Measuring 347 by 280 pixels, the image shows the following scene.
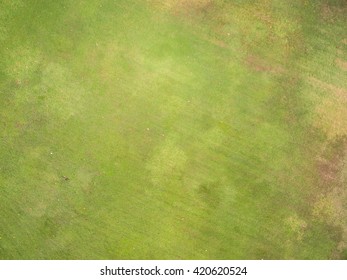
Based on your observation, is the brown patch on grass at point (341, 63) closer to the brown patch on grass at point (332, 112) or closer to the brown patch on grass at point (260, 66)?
the brown patch on grass at point (332, 112)

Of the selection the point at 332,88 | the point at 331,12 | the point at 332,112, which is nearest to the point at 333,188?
the point at 332,112

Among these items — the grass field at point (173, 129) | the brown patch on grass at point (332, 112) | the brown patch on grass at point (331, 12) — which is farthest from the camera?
the brown patch on grass at point (331, 12)

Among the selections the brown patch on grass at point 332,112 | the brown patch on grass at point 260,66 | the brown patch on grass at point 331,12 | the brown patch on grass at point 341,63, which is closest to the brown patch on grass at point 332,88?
the brown patch on grass at point 332,112

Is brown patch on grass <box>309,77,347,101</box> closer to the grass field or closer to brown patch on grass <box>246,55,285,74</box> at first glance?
the grass field

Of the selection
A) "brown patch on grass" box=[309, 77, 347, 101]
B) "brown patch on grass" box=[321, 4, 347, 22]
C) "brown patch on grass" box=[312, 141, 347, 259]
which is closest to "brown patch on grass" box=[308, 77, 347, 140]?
"brown patch on grass" box=[309, 77, 347, 101]

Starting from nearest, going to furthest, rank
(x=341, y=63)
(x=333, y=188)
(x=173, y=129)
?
(x=333, y=188)
(x=173, y=129)
(x=341, y=63)

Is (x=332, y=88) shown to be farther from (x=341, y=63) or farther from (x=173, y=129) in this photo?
(x=173, y=129)
